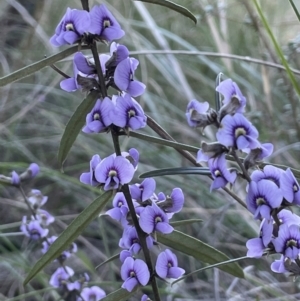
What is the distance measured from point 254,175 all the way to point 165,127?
1.13m

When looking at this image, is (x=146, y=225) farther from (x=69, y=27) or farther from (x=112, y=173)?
(x=69, y=27)

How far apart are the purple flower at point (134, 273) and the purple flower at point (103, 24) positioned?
18 centimetres

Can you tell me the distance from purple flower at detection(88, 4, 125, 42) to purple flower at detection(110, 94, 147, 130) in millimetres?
52

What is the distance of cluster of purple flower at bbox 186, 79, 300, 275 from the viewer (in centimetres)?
36

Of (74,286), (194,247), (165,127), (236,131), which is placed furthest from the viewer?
(165,127)

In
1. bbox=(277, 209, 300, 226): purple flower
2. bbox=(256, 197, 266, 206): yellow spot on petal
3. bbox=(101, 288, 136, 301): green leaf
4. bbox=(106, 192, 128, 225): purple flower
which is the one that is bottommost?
bbox=(101, 288, 136, 301): green leaf

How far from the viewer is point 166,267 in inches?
18.0

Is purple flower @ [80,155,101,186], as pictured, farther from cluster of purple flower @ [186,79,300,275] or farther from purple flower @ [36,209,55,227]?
purple flower @ [36,209,55,227]

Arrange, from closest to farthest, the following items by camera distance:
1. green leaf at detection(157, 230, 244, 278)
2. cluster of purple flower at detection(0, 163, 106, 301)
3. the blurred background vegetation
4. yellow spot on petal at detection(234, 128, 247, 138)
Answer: yellow spot on petal at detection(234, 128, 247, 138) < green leaf at detection(157, 230, 244, 278) < cluster of purple flower at detection(0, 163, 106, 301) < the blurred background vegetation

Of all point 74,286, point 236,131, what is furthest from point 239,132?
point 74,286

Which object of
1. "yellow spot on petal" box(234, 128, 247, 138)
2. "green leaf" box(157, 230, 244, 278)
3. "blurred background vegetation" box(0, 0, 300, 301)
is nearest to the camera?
"yellow spot on petal" box(234, 128, 247, 138)

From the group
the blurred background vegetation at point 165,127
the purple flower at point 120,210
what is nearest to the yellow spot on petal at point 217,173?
the purple flower at point 120,210

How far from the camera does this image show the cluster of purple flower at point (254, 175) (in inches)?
14.2

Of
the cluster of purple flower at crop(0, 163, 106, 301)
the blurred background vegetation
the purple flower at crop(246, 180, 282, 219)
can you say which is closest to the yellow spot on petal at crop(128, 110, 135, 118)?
the purple flower at crop(246, 180, 282, 219)
